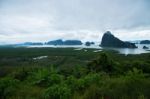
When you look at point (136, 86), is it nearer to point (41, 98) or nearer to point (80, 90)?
point (80, 90)

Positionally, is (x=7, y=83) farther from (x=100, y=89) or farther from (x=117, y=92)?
(x=117, y=92)

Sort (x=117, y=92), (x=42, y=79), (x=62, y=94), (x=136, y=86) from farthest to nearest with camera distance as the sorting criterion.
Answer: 1. (x=42, y=79)
2. (x=136, y=86)
3. (x=117, y=92)
4. (x=62, y=94)

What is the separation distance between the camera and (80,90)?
25.3 feet

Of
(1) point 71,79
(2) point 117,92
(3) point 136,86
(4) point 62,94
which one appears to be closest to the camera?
(4) point 62,94

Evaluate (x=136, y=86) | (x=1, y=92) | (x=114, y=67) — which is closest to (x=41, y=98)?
(x=1, y=92)

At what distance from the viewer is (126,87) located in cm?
685

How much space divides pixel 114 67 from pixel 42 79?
9.54m

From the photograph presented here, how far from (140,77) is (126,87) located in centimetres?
105

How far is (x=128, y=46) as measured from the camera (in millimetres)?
192000

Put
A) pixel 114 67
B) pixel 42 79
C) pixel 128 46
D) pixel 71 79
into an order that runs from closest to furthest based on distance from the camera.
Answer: pixel 71 79 → pixel 42 79 → pixel 114 67 → pixel 128 46

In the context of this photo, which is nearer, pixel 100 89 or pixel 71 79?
pixel 100 89

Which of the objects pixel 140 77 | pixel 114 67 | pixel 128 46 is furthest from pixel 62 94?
pixel 128 46

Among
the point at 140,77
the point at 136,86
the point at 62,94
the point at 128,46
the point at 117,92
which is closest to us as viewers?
the point at 62,94

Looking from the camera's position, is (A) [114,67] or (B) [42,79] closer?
(B) [42,79]
